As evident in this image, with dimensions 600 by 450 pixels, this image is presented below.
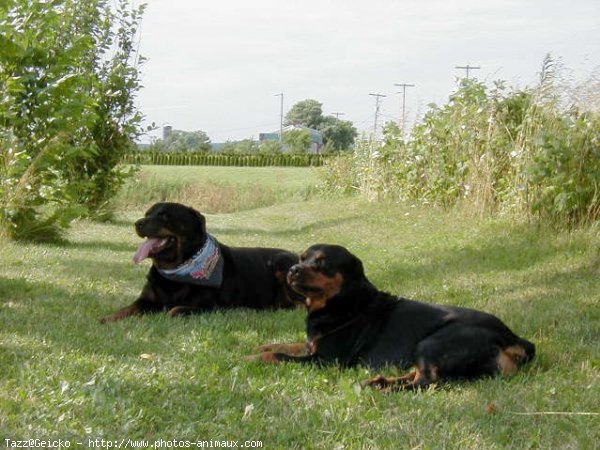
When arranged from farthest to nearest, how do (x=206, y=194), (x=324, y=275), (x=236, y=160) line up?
1. (x=236, y=160)
2. (x=206, y=194)
3. (x=324, y=275)

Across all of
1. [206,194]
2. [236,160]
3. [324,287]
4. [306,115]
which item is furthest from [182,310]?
[306,115]

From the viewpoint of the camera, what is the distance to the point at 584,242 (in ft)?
28.9

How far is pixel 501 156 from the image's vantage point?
12.7 metres

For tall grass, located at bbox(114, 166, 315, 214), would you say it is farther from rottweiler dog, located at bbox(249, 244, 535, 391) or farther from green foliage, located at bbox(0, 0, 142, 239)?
rottweiler dog, located at bbox(249, 244, 535, 391)

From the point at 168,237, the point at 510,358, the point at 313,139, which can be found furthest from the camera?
the point at 313,139

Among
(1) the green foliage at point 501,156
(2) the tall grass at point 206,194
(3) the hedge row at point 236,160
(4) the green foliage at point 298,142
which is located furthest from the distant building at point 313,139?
(1) the green foliage at point 501,156

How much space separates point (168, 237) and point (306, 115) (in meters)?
105

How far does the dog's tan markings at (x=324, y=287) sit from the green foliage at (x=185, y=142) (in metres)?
54.8

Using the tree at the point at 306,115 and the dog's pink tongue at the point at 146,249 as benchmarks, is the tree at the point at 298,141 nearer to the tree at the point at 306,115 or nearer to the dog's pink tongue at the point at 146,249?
the tree at the point at 306,115

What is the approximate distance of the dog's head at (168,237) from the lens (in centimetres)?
689

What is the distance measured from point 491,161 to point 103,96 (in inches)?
312

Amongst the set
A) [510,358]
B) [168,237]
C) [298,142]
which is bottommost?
[510,358]

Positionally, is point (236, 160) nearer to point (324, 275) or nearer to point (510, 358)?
point (324, 275)

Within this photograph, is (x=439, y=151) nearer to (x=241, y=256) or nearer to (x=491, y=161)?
(x=491, y=161)
